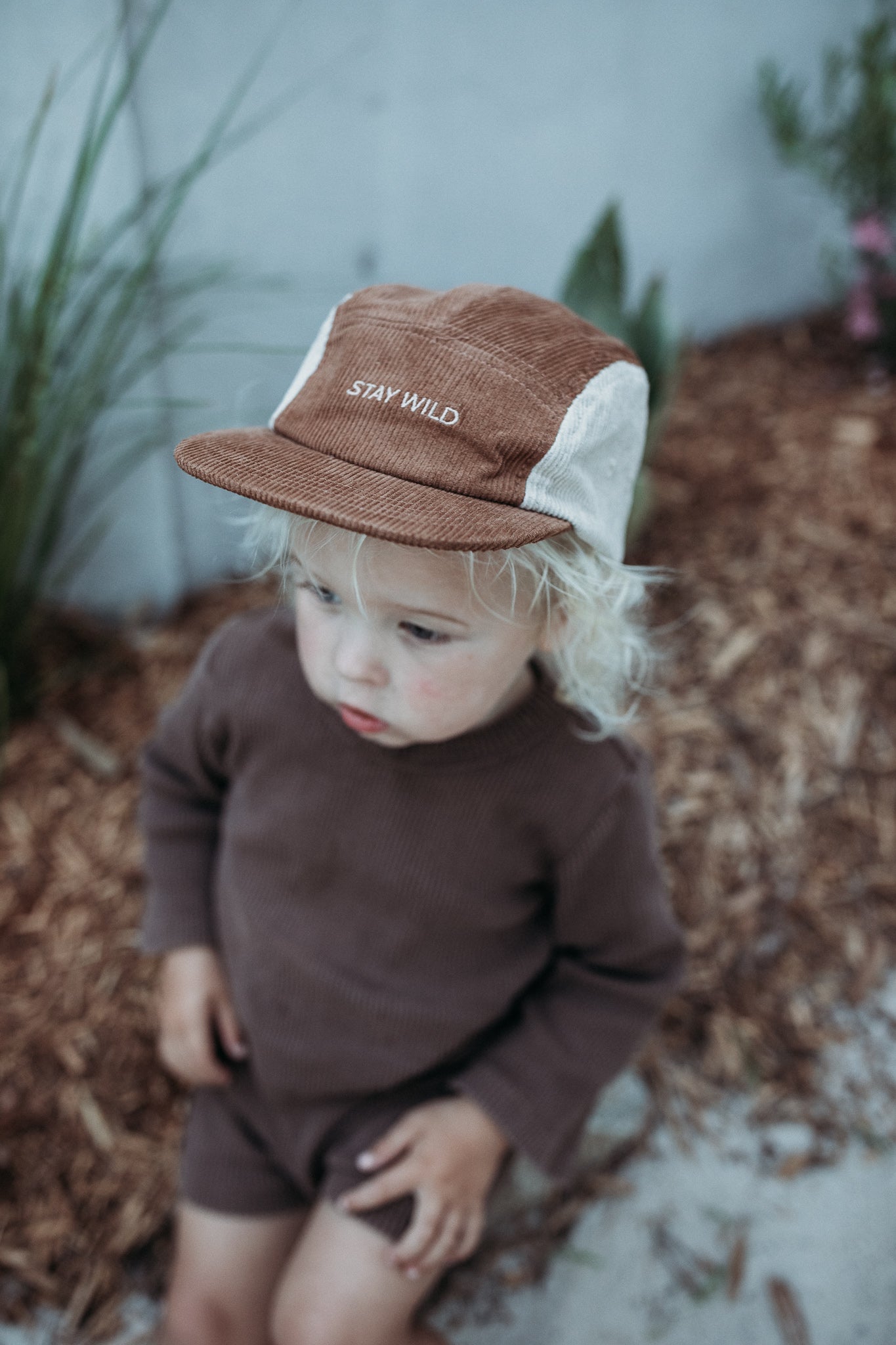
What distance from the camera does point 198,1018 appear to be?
50.9 inches

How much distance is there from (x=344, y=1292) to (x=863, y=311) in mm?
2431

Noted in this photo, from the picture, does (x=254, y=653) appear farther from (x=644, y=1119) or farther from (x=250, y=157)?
(x=250, y=157)

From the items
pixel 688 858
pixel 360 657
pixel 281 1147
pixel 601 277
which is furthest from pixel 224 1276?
pixel 601 277

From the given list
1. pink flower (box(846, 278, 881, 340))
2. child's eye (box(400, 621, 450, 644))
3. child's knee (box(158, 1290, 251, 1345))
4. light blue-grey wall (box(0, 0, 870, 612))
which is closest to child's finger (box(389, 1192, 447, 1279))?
child's knee (box(158, 1290, 251, 1345))

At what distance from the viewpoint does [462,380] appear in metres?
0.77

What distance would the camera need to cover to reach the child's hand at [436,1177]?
3.77 ft

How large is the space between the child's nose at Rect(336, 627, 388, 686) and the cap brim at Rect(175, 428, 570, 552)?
17 centimetres

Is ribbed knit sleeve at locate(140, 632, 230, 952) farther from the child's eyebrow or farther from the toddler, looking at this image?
the child's eyebrow

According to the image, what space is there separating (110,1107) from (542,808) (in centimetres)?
87

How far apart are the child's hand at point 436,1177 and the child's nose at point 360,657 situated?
57cm

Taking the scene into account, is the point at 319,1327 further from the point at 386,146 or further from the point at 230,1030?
the point at 386,146

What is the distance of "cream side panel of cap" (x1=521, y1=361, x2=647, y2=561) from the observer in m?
0.79

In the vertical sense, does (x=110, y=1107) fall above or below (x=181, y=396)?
below

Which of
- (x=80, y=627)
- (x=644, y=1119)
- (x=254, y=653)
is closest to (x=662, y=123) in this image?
(x=80, y=627)
